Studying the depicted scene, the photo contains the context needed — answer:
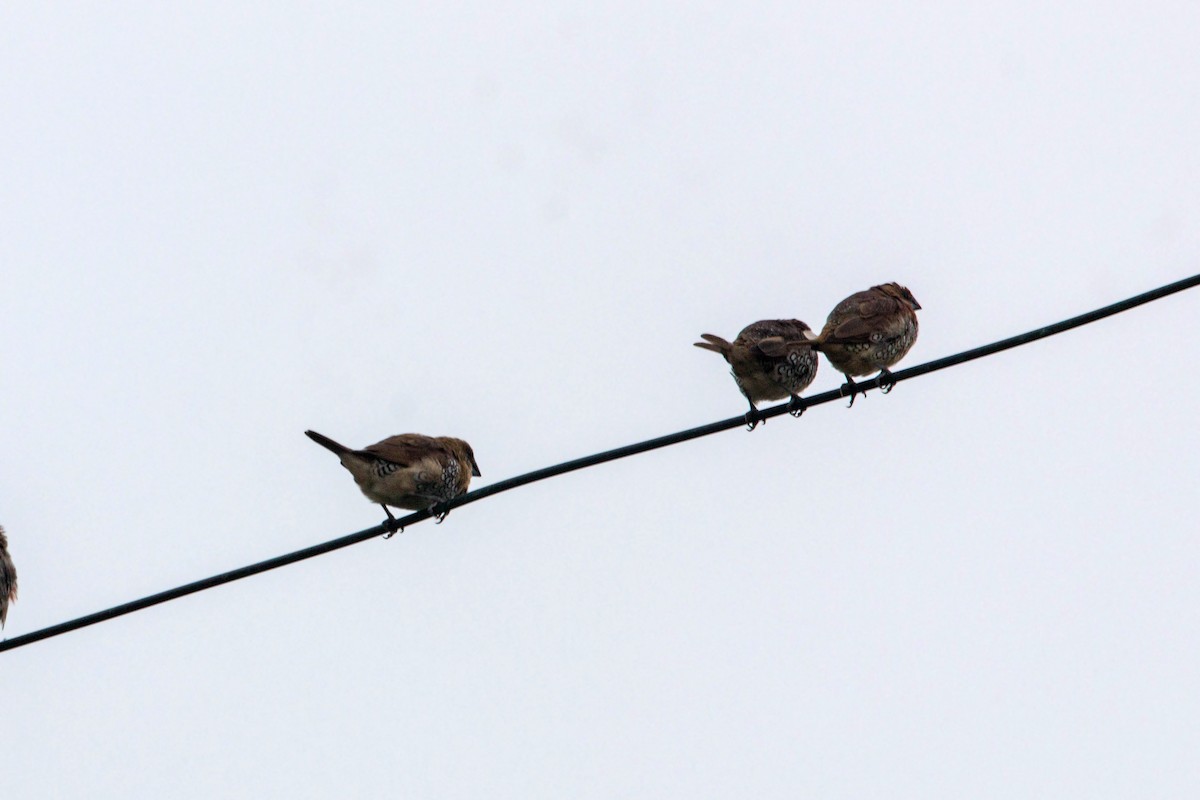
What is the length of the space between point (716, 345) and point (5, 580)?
6.22 meters

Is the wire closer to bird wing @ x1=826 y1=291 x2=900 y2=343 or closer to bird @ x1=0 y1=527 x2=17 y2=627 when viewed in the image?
bird wing @ x1=826 y1=291 x2=900 y2=343

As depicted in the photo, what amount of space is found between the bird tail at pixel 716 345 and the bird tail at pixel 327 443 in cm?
276

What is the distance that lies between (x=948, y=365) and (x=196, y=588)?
3829mm

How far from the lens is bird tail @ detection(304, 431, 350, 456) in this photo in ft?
34.1

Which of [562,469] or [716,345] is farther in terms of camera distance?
[716,345]

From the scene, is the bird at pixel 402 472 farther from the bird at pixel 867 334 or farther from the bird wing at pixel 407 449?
the bird at pixel 867 334

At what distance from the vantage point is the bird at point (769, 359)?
38.9 feet

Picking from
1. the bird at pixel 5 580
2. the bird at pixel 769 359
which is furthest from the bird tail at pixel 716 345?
the bird at pixel 5 580

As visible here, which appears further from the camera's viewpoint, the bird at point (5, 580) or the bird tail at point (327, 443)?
the bird at point (5, 580)

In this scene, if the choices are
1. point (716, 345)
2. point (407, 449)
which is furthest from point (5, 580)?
point (716, 345)

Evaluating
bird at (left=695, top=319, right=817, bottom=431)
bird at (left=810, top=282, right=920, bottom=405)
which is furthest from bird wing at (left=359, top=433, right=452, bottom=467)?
bird at (left=810, top=282, right=920, bottom=405)

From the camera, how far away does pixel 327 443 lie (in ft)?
35.1

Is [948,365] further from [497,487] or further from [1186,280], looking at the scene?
[497,487]

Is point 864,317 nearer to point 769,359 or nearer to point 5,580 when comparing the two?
point 769,359
